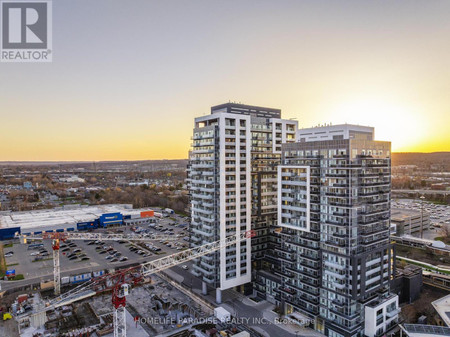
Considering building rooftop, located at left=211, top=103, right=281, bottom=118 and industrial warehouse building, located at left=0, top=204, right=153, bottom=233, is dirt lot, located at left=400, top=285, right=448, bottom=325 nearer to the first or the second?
building rooftop, located at left=211, top=103, right=281, bottom=118

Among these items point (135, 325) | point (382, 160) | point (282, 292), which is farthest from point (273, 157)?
point (135, 325)

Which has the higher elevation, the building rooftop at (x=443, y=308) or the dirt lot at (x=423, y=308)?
the building rooftop at (x=443, y=308)

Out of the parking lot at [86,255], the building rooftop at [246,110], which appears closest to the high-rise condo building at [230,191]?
the building rooftop at [246,110]

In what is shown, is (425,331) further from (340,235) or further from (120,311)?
(120,311)

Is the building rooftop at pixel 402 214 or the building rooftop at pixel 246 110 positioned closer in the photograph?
the building rooftop at pixel 246 110

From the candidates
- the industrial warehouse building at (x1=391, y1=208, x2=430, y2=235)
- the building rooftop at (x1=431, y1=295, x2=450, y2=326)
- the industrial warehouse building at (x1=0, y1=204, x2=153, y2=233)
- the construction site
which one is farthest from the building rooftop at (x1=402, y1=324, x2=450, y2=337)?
the industrial warehouse building at (x1=0, y1=204, x2=153, y2=233)

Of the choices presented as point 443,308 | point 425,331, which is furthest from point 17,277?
point 443,308

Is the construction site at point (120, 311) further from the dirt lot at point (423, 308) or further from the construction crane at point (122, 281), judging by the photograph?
the dirt lot at point (423, 308)
